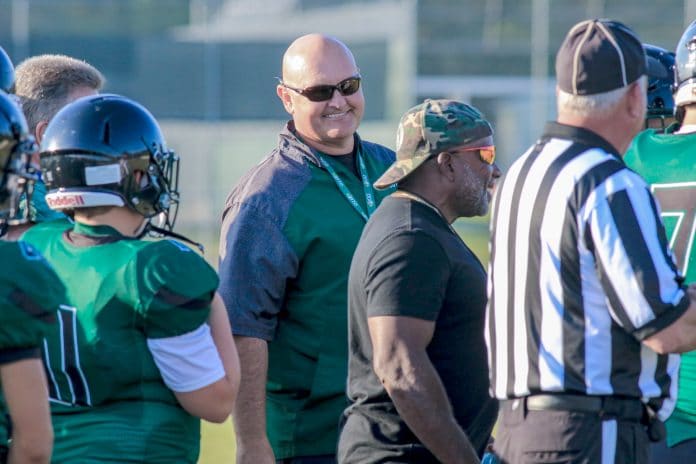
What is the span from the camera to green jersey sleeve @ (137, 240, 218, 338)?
2908mm

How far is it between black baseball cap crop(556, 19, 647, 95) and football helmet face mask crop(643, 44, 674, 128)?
137cm

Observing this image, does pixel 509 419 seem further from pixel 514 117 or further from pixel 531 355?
pixel 514 117

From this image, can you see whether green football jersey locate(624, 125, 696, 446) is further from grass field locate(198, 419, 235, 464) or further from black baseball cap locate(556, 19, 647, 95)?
grass field locate(198, 419, 235, 464)

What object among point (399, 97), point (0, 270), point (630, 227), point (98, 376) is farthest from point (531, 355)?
point (399, 97)

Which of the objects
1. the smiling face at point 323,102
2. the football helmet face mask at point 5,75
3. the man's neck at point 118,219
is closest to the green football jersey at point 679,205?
the smiling face at point 323,102

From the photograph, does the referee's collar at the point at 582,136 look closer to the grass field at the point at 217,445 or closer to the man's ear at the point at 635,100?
the man's ear at the point at 635,100

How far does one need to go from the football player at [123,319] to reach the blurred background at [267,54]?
14.0m

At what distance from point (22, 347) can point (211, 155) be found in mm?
17241

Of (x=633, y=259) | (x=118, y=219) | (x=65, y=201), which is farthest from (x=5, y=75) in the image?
(x=633, y=259)

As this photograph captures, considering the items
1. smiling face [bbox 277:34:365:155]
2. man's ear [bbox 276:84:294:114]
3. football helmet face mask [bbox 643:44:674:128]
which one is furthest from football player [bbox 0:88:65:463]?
football helmet face mask [bbox 643:44:674:128]

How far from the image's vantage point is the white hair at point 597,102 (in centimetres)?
307

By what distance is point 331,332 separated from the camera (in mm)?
4070

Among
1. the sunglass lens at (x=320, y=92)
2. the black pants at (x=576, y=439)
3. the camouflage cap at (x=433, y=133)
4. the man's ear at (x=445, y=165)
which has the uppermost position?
the sunglass lens at (x=320, y=92)

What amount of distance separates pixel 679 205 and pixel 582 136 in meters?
0.74
